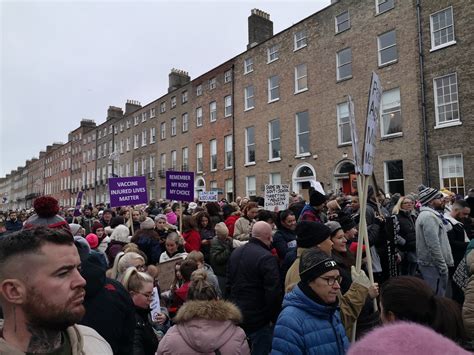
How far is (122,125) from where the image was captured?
140 feet

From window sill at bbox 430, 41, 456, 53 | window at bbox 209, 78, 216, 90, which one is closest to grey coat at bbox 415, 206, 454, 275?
window sill at bbox 430, 41, 456, 53

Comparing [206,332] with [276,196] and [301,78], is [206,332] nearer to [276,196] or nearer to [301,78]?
[276,196]

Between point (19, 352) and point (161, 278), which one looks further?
point (161, 278)

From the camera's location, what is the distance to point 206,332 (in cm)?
279

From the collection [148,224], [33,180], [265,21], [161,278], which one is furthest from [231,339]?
[33,180]

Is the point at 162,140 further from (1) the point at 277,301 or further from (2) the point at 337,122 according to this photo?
(1) the point at 277,301

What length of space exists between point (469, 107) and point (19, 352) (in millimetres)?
16637

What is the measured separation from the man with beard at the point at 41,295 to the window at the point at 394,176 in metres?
16.7

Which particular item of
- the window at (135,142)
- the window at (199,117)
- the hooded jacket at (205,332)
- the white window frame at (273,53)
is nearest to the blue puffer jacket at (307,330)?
the hooded jacket at (205,332)

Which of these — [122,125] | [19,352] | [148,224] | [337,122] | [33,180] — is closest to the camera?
[19,352]

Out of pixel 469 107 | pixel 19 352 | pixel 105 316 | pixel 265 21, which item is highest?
pixel 265 21

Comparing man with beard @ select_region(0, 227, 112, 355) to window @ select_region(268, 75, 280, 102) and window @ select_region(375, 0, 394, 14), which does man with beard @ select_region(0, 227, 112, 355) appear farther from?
window @ select_region(268, 75, 280, 102)

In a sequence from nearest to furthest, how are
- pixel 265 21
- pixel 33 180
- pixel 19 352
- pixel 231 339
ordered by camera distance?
pixel 19 352, pixel 231 339, pixel 265 21, pixel 33 180

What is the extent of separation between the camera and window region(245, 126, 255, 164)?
24.4m
